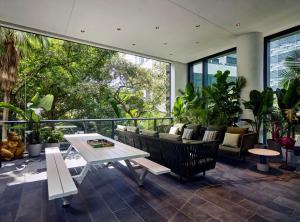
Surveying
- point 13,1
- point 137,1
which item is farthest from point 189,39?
point 13,1

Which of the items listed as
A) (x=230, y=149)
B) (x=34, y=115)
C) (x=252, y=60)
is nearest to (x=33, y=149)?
(x=34, y=115)

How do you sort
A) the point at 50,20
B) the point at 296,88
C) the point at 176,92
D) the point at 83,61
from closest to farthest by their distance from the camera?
the point at 296,88
the point at 50,20
the point at 176,92
the point at 83,61

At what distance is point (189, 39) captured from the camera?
567 cm

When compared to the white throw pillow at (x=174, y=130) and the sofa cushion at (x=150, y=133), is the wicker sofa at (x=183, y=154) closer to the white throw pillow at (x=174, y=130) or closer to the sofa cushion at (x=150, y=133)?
the sofa cushion at (x=150, y=133)

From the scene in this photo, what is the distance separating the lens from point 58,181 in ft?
6.87

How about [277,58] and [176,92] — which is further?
[176,92]

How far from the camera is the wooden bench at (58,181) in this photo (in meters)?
1.83

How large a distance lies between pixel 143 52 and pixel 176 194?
215 inches

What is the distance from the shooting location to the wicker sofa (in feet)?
9.79

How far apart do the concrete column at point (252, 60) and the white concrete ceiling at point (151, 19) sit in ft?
0.81

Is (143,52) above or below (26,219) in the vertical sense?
above

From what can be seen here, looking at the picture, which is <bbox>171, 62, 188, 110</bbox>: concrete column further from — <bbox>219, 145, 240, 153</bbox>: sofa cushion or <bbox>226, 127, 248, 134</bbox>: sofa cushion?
<bbox>219, 145, 240, 153</bbox>: sofa cushion

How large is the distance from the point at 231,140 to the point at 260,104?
1340mm

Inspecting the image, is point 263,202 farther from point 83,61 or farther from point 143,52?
point 83,61
